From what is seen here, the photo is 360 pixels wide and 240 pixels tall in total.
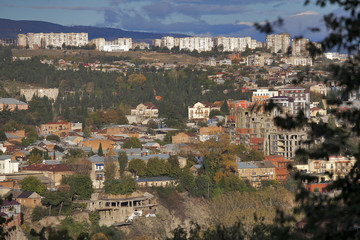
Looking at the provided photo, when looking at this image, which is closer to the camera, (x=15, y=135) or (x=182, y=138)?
(x=15, y=135)

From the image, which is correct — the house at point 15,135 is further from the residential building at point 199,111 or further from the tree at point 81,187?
the residential building at point 199,111

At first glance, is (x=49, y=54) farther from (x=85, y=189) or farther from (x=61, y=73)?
(x=85, y=189)

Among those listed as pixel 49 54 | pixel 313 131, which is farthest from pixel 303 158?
pixel 49 54

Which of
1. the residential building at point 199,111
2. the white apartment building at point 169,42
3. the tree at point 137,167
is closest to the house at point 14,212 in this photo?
the tree at point 137,167

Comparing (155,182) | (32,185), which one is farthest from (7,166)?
(155,182)

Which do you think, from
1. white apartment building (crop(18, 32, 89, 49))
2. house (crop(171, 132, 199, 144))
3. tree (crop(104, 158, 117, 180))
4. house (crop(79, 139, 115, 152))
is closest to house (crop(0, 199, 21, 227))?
tree (crop(104, 158, 117, 180))

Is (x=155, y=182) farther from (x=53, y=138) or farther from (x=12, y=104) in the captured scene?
(x=12, y=104)
